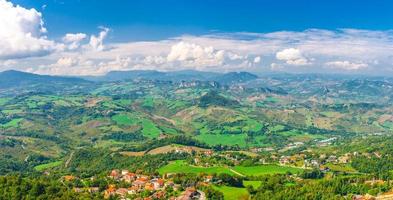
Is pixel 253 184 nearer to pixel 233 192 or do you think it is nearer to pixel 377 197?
pixel 233 192

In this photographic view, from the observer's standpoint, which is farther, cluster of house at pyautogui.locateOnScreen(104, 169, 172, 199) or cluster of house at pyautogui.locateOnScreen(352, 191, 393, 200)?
cluster of house at pyautogui.locateOnScreen(104, 169, 172, 199)

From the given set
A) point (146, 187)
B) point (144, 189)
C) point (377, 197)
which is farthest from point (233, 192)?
point (377, 197)

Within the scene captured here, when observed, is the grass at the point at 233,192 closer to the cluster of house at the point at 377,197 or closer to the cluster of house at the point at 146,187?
the cluster of house at the point at 146,187

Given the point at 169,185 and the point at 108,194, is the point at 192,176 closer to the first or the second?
the point at 169,185

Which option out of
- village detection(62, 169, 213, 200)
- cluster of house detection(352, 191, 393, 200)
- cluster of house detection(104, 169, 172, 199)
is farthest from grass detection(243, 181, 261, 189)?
cluster of house detection(352, 191, 393, 200)

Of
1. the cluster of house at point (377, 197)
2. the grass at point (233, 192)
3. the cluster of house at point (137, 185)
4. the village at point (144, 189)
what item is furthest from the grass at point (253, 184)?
the cluster of house at point (377, 197)

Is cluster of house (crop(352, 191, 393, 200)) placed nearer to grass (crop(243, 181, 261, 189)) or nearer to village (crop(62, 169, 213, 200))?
grass (crop(243, 181, 261, 189))

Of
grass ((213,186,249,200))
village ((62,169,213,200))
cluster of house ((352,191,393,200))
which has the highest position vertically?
cluster of house ((352,191,393,200))
